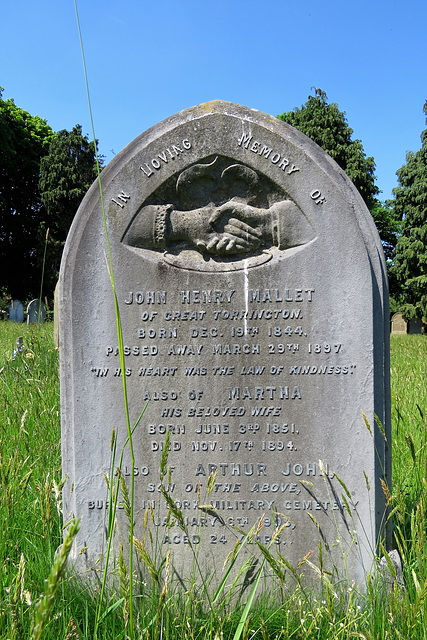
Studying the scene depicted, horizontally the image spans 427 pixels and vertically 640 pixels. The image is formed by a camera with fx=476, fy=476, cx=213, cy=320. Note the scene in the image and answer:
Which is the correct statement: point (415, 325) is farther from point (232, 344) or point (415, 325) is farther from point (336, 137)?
point (232, 344)

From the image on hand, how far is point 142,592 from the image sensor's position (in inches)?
86.2

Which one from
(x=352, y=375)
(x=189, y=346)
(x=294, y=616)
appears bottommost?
(x=294, y=616)

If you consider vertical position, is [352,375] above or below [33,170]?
below

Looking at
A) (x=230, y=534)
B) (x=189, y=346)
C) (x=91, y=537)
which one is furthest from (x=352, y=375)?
(x=91, y=537)

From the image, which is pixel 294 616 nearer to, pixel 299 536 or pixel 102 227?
pixel 299 536

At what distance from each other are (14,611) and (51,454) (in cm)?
232

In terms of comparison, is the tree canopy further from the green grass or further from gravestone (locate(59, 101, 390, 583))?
gravestone (locate(59, 101, 390, 583))

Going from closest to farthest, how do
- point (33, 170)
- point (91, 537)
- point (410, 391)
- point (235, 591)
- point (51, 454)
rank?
point (235, 591), point (91, 537), point (51, 454), point (410, 391), point (33, 170)

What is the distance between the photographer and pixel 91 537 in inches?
91.7

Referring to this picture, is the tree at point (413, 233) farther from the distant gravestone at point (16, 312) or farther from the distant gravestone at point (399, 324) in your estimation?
the distant gravestone at point (16, 312)

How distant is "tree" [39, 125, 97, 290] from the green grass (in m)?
23.3

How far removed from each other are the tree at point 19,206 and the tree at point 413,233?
67.1 ft

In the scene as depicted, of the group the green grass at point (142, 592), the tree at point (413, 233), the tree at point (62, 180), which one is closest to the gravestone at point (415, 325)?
the tree at point (413, 233)

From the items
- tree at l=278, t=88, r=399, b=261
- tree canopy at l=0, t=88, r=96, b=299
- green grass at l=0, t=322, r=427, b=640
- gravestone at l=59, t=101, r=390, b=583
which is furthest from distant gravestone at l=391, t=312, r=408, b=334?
gravestone at l=59, t=101, r=390, b=583
